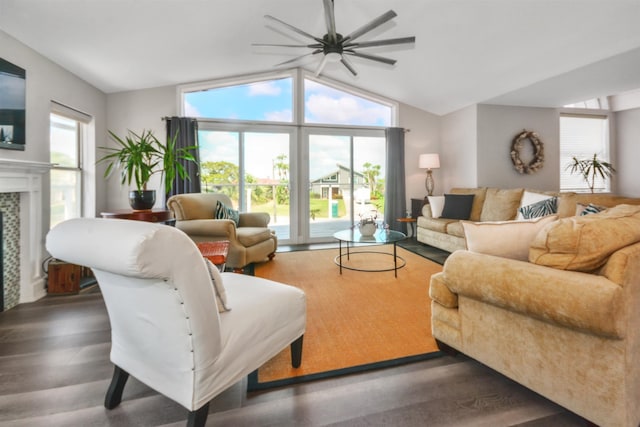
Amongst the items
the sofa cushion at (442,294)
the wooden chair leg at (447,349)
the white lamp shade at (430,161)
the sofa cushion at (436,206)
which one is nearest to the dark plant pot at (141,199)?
the sofa cushion at (442,294)

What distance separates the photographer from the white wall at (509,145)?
15.9 ft

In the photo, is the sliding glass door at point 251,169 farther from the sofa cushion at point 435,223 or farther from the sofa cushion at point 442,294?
the sofa cushion at point 442,294

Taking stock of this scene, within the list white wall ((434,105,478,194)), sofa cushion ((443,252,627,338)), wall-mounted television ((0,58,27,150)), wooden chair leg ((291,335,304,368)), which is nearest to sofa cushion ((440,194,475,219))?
white wall ((434,105,478,194))

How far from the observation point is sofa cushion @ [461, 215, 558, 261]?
57.7 inches

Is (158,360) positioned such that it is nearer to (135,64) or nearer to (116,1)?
(116,1)

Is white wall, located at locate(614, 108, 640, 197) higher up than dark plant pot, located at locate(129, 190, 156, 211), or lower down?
higher up

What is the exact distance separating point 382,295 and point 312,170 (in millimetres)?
3049

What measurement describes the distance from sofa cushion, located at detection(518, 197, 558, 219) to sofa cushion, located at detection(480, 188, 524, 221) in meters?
0.38

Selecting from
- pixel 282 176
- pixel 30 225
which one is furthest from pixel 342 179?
pixel 30 225

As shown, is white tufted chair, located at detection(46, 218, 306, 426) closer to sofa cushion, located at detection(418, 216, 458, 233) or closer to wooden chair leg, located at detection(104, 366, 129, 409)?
wooden chair leg, located at detection(104, 366, 129, 409)

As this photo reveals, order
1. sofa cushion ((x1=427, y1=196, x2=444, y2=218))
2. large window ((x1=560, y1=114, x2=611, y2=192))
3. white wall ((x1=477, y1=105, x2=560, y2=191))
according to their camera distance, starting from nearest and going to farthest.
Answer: sofa cushion ((x1=427, y1=196, x2=444, y2=218)), white wall ((x1=477, y1=105, x2=560, y2=191)), large window ((x1=560, y1=114, x2=611, y2=192))

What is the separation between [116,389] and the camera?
1338 mm

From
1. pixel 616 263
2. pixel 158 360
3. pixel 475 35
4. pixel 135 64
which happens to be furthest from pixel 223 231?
pixel 475 35

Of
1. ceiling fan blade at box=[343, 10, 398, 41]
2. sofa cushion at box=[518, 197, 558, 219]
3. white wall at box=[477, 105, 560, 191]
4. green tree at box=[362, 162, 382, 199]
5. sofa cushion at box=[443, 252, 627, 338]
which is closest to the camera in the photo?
sofa cushion at box=[443, 252, 627, 338]
